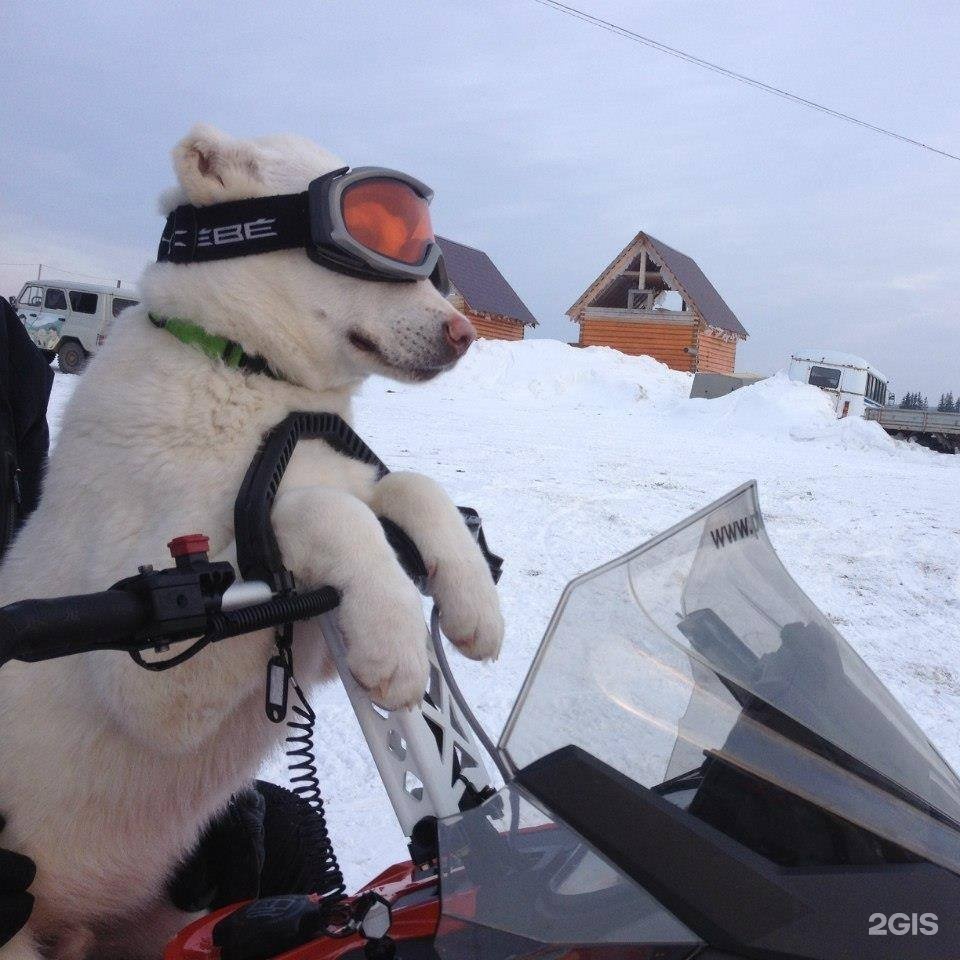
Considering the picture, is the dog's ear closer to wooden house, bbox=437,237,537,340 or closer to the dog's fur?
the dog's fur

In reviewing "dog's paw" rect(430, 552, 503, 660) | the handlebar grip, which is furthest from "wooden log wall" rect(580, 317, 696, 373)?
the handlebar grip

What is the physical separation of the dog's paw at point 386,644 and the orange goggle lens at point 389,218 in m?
0.72

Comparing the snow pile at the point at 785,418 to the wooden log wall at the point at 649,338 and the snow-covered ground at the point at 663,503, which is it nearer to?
the snow-covered ground at the point at 663,503

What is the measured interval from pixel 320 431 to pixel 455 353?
15.9 inches

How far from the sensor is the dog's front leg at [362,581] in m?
1.18

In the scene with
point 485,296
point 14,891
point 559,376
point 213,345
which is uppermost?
point 485,296

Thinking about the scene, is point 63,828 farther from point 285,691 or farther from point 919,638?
point 919,638

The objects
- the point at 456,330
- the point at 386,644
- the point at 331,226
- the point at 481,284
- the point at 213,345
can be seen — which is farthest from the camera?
the point at 481,284

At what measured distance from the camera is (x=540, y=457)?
32.4 feet

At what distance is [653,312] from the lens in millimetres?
28391

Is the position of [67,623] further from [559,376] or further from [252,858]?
[559,376]

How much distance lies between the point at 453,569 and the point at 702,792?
0.59m

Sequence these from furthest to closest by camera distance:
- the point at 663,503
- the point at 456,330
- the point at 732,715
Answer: the point at 663,503
the point at 456,330
the point at 732,715

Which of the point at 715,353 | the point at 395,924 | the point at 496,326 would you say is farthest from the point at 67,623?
the point at 715,353
